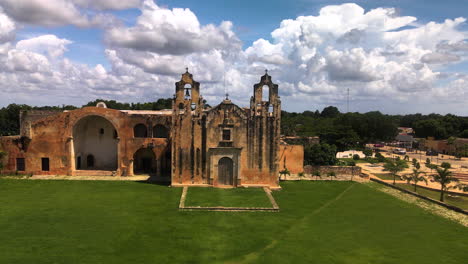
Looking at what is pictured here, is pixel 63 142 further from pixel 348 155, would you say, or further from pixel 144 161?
pixel 348 155

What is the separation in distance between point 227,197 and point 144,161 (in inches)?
603

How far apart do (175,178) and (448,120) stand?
82.7m

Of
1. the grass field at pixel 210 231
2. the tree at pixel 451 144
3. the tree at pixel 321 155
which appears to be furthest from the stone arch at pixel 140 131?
the tree at pixel 451 144

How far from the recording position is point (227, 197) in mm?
25375

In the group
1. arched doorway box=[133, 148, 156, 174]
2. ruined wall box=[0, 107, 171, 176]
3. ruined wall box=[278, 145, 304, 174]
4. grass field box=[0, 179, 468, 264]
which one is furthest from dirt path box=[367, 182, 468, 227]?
arched doorway box=[133, 148, 156, 174]

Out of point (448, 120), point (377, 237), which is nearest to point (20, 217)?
point (377, 237)

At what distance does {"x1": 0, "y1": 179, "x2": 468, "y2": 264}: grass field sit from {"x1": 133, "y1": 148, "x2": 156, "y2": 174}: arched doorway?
9347 millimetres

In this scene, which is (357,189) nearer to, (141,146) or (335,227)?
(335,227)

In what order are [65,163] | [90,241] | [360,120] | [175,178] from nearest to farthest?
[90,241] < [175,178] < [65,163] < [360,120]

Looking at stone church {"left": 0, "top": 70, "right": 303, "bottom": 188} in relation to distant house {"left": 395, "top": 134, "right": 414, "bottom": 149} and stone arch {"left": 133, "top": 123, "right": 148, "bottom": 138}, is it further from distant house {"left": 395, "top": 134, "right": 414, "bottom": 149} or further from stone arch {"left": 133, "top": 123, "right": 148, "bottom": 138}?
distant house {"left": 395, "top": 134, "right": 414, "bottom": 149}

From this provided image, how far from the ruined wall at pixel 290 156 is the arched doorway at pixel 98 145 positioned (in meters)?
19.2

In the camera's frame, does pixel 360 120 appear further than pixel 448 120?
No

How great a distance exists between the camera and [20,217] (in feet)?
65.7

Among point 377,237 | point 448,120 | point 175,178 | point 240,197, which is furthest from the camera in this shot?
point 448,120
